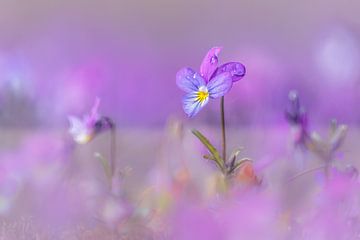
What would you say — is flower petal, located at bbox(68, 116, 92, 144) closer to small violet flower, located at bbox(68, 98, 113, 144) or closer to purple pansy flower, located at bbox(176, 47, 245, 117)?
small violet flower, located at bbox(68, 98, 113, 144)

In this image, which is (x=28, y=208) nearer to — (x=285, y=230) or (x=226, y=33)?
(x=285, y=230)

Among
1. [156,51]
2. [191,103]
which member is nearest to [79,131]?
[191,103]

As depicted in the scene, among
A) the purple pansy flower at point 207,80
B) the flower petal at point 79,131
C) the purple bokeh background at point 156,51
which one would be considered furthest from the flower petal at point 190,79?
the purple bokeh background at point 156,51

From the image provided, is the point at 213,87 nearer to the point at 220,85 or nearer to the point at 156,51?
the point at 220,85

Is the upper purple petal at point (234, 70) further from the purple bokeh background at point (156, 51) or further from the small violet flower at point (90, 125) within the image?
the purple bokeh background at point (156, 51)

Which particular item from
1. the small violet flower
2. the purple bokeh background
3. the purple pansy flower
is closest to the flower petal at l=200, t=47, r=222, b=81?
the purple pansy flower
